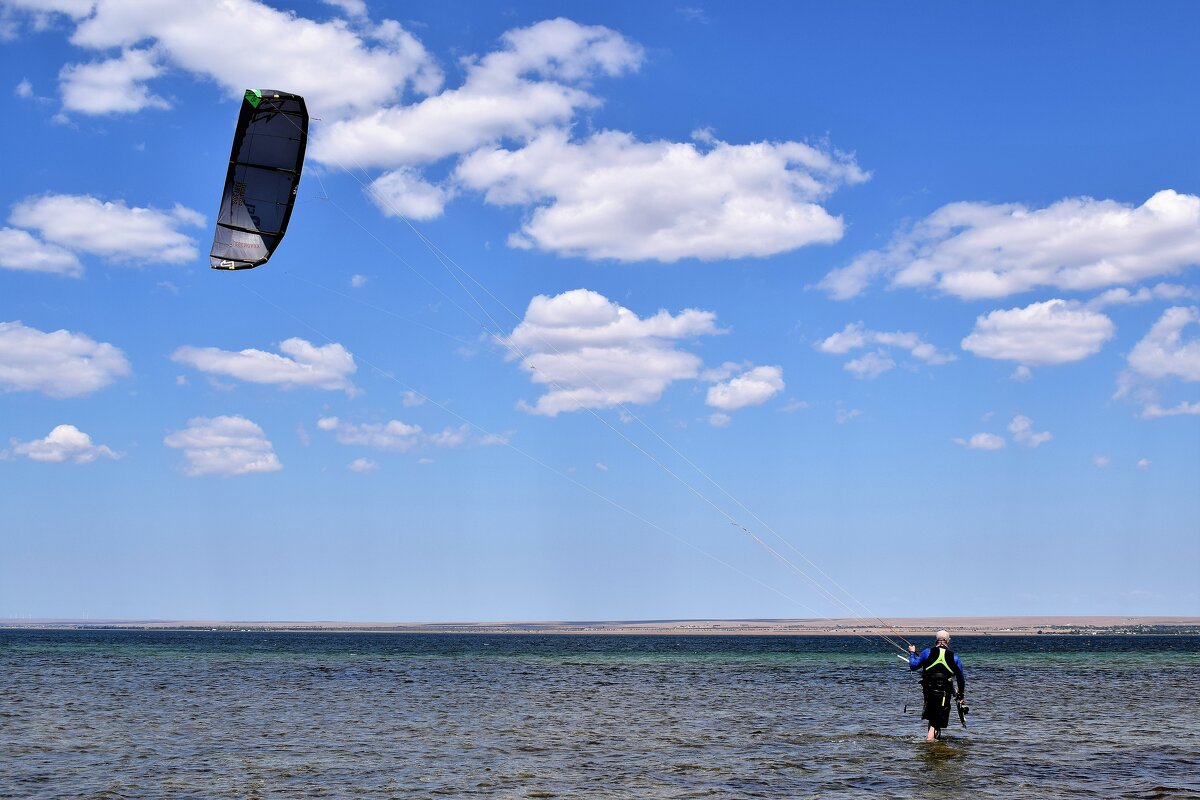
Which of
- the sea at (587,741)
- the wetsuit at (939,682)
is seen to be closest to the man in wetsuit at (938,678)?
the wetsuit at (939,682)

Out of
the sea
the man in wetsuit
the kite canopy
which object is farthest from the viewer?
the kite canopy

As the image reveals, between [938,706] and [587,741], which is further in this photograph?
[587,741]

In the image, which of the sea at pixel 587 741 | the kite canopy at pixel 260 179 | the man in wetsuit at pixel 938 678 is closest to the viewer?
the sea at pixel 587 741

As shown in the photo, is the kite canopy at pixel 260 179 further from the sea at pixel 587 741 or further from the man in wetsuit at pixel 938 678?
the man in wetsuit at pixel 938 678

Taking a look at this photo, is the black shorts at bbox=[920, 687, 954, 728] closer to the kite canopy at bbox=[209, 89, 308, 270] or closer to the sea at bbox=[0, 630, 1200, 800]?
the sea at bbox=[0, 630, 1200, 800]

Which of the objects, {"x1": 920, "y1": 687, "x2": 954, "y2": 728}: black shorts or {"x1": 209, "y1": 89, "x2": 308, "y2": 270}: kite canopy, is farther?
{"x1": 209, "y1": 89, "x2": 308, "y2": 270}: kite canopy

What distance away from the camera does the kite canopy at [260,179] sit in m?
23.1

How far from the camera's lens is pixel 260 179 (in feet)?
79.0

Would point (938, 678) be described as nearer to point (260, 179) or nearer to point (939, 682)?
point (939, 682)

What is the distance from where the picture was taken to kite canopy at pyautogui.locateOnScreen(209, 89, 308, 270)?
23.1 metres

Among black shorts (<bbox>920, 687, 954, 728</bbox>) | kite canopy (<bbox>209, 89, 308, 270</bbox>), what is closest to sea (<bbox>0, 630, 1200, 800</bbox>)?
black shorts (<bbox>920, 687, 954, 728</bbox>)

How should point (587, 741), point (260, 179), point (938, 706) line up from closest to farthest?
point (938, 706)
point (587, 741)
point (260, 179)

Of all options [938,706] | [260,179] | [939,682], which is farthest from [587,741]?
[260,179]

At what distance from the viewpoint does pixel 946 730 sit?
23.7 metres
